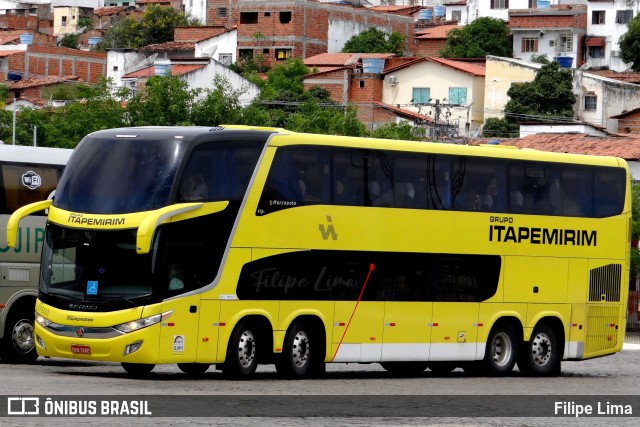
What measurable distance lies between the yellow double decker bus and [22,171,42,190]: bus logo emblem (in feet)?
9.73

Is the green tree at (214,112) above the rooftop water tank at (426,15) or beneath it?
beneath

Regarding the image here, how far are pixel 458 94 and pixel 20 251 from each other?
2902 inches

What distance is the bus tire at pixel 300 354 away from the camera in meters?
24.0

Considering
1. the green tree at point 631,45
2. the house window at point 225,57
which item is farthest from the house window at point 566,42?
the house window at point 225,57

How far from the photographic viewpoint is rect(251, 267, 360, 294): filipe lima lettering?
23609 mm

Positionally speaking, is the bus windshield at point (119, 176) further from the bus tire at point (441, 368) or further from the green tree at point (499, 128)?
the green tree at point (499, 128)

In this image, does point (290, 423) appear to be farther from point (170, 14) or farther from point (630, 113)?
point (170, 14)

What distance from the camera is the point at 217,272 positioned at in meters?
23.0

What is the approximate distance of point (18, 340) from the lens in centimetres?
2620

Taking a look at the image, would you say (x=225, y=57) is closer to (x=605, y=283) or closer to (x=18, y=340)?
(x=605, y=283)

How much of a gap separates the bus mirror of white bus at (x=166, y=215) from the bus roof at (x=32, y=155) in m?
4.83

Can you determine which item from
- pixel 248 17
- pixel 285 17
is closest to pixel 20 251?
pixel 285 17

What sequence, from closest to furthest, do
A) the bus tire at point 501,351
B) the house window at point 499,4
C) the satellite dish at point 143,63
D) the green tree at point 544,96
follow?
the bus tire at point 501,351 < the green tree at point 544,96 < the satellite dish at point 143,63 < the house window at point 499,4

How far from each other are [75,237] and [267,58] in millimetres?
95436
